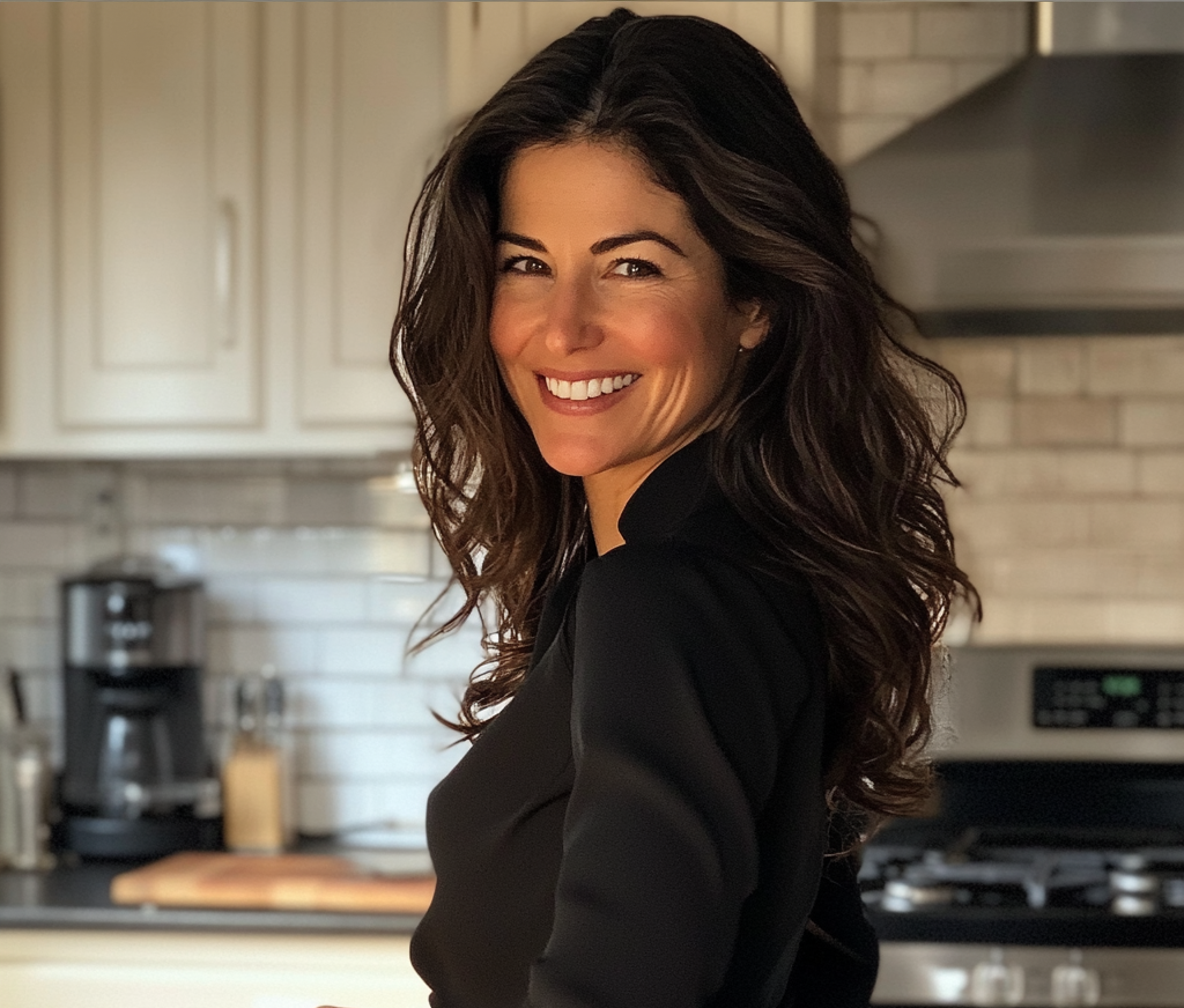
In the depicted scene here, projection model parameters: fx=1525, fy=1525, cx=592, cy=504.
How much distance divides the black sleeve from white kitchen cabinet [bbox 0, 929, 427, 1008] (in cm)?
165

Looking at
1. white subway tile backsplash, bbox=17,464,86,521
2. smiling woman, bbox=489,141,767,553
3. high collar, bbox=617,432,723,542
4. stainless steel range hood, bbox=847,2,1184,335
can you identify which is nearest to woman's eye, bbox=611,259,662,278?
smiling woman, bbox=489,141,767,553

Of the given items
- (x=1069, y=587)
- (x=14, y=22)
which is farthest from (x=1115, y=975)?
(x=14, y=22)

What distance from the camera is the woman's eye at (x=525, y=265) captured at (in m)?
1.00

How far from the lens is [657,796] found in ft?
2.51

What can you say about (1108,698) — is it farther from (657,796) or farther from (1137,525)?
(657,796)

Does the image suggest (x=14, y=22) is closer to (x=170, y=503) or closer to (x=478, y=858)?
(x=170, y=503)

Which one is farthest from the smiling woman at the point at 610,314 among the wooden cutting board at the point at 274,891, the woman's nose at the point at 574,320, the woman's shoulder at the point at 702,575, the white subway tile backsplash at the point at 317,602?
the white subway tile backsplash at the point at 317,602

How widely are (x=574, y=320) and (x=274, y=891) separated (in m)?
1.70

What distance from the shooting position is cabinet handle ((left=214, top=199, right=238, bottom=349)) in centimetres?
261

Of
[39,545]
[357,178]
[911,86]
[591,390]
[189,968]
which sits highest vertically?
[911,86]

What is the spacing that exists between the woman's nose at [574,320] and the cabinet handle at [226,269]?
1.78 metres

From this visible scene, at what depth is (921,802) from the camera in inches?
45.8

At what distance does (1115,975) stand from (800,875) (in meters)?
1.48

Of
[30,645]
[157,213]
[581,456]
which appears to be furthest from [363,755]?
[581,456]
